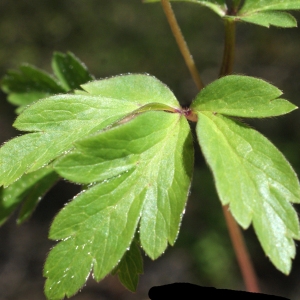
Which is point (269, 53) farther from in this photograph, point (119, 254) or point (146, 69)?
point (119, 254)

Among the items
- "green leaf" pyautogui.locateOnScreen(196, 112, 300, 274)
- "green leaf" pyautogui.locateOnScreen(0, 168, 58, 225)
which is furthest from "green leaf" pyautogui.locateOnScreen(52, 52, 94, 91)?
"green leaf" pyautogui.locateOnScreen(196, 112, 300, 274)

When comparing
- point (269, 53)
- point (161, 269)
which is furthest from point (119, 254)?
point (269, 53)

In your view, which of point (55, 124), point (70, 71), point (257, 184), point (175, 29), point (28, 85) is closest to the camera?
point (257, 184)

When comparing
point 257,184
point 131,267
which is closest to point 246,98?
point 257,184

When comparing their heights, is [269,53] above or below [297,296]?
above

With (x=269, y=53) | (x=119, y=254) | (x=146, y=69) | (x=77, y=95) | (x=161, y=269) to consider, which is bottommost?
(x=161, y=269)

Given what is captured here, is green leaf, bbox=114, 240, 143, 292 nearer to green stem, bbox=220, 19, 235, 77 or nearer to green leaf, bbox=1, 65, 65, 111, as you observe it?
green stem, bbox=220, 19, 235, 77

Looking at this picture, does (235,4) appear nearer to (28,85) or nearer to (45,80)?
(45,80)
